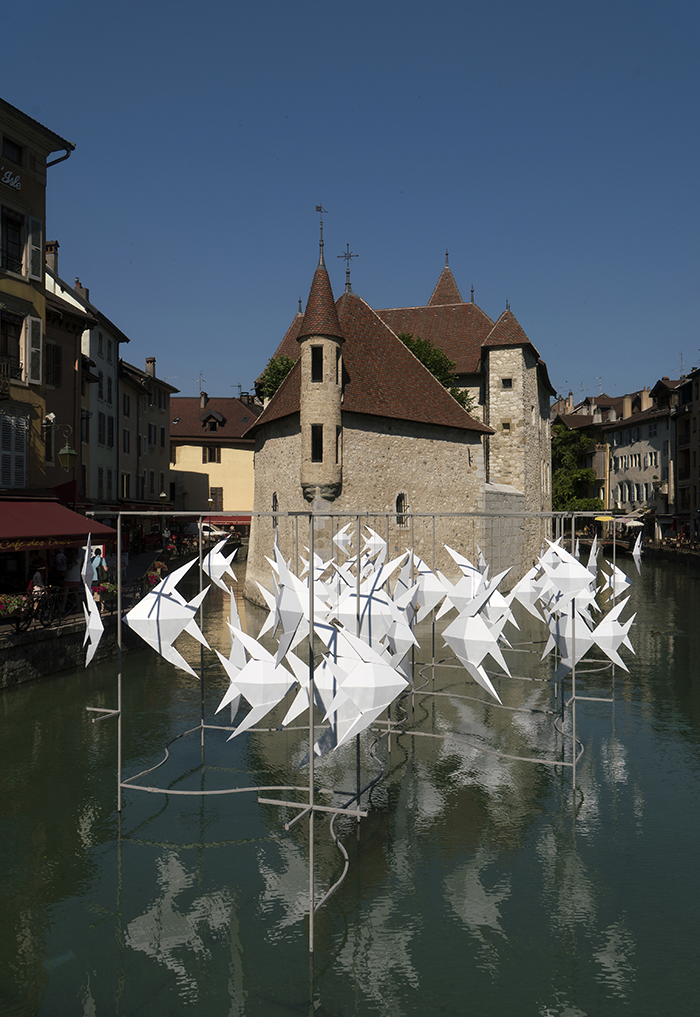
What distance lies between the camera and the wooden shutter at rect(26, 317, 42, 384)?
2114 centimetres

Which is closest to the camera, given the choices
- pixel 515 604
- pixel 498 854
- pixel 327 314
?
pixel 498 854

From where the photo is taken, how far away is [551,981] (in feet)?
21.3

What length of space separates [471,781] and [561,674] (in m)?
2.13

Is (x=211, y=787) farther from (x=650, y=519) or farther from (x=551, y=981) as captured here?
(x=650, y=519)

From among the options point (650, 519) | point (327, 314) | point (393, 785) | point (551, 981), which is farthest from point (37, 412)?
point (650, 519)

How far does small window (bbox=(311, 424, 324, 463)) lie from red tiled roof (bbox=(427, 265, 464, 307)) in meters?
30.1

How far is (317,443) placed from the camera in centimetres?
2697

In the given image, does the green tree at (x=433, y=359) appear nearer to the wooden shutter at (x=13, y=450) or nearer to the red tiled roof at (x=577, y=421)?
the wooden shutter at (x=13, y=450)

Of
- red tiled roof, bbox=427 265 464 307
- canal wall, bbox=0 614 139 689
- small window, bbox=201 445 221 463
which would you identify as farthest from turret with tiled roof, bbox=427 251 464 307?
→ canal wall, bbox=0 614 139 689

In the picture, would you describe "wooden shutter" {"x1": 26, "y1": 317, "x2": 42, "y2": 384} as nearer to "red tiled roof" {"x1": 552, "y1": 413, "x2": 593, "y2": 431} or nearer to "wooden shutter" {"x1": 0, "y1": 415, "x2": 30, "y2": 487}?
"wooden shutter" {"x1": 0, "y1": 415, "x2": 30, "y2": 487}

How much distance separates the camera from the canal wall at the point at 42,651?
16.3 metres

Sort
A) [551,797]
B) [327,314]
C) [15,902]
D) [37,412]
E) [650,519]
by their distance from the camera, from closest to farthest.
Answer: [15,902]
[551,797]
[37,412]
[327,314]
[650,519]

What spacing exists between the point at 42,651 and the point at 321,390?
44.2ft

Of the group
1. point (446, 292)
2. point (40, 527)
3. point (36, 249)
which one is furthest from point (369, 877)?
point (446, 292)
